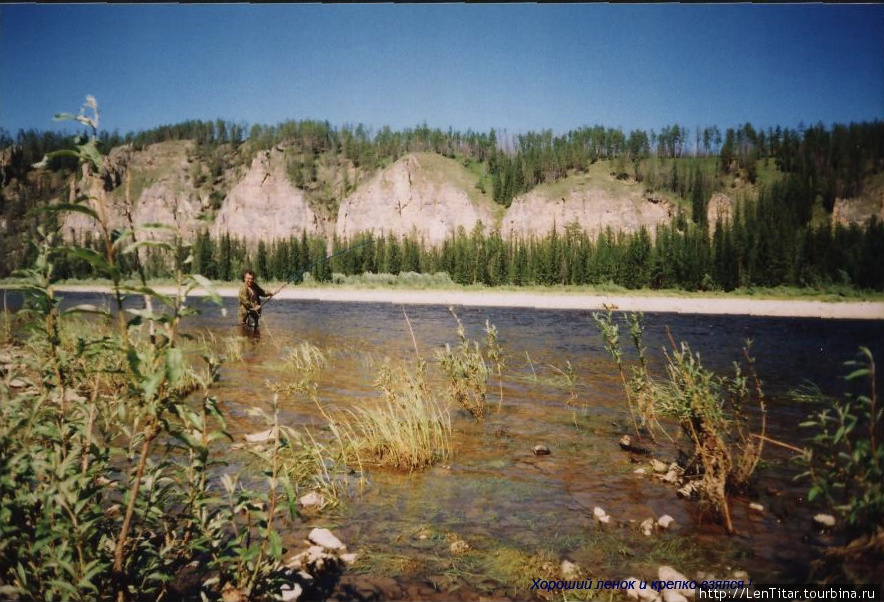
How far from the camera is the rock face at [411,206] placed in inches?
4060

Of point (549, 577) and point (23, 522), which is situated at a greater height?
point (23, 522)

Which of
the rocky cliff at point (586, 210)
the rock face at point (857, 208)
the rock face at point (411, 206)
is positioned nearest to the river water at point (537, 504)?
the rock face at point (411, 206)

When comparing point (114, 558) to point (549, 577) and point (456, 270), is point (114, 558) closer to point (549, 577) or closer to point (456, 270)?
point (549, 577)

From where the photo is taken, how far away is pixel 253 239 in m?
106

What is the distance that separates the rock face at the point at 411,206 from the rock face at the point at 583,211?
7198 mm

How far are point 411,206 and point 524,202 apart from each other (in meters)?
25.8

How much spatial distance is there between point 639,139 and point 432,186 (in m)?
61.4

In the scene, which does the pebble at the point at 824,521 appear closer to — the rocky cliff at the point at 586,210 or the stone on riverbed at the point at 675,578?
the stone on riverbed at the point at 675,578

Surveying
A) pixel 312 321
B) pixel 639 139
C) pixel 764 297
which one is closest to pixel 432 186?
pixel 639 139

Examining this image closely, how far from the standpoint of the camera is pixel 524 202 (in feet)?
342

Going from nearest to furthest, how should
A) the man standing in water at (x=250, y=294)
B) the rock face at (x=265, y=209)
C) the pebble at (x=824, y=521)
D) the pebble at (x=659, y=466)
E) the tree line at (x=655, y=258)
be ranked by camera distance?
the pebble at (x=824, y=521)
the pebble at (x=659, y=466)
the man standing in water at (x=250, y=294)
the tree line at (x=655, y=258)
the rock face at (x=265, y=209)

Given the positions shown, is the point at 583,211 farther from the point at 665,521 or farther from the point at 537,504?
the point at 665,521

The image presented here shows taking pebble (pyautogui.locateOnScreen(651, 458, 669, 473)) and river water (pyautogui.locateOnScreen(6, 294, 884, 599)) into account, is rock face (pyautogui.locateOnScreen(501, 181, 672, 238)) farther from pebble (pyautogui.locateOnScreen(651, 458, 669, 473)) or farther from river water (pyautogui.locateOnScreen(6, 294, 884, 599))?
pebble (pyautogui.locateOnScreen(651, 458, 669, 473))

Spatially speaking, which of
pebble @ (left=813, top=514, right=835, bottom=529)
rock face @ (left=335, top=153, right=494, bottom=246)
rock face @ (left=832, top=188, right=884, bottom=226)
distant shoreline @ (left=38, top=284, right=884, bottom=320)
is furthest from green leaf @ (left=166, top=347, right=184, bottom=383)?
rock face @ (left=832, top=188, right=884, bottom=226)
